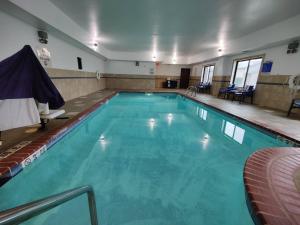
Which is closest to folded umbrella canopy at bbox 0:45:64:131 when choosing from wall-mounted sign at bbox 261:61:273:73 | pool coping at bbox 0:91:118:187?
pool coping at bbox 0:91:118:187

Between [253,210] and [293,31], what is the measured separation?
227 inches

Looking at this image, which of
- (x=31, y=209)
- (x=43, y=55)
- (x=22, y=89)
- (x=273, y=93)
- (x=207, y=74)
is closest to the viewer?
(x=31, y=209)

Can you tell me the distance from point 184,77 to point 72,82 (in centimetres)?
1021

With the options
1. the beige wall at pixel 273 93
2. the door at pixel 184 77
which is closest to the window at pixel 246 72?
the beige wall at pixel 273 93

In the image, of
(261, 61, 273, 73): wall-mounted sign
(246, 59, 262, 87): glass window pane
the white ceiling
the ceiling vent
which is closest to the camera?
the white ceiling

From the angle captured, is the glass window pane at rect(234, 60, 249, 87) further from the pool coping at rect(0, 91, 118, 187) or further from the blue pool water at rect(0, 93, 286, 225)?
the pool coping at rect(0, 91, 118, 187)

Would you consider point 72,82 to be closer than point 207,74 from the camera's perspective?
Yes

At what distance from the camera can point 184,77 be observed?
1405cm

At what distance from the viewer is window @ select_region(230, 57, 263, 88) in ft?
22.9

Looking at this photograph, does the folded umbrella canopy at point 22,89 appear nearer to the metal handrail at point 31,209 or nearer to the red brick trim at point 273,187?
the metal handrail at point 31,209

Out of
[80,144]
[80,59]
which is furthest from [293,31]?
[80,59]

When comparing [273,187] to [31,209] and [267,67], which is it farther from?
[267,67]

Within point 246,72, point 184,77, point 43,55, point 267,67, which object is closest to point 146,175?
point 43,55

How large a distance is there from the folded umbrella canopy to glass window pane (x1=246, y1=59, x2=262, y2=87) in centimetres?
779
